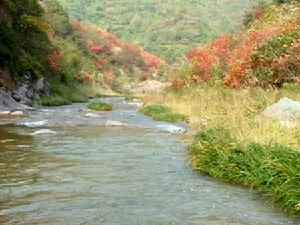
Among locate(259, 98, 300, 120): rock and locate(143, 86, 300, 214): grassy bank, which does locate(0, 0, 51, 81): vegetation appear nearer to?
locate(259, 98, 300, 120): rock

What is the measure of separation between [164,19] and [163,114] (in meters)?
131

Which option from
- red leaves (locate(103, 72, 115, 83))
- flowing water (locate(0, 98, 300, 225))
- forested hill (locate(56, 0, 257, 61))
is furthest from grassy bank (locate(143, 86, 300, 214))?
forested hill (locate(56, 0, 257, 61))

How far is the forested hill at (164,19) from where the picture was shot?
13600cm

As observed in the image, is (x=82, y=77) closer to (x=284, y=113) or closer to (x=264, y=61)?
(x=264, y=61)

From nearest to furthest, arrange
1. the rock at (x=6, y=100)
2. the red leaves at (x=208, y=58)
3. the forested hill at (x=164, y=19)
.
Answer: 1. the rock at (x=6, y=100)
2. the red leaves at (x=208, y=58)
3. the forested hill at (x=164, y=19)

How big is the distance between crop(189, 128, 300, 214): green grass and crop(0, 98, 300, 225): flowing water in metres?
0.25

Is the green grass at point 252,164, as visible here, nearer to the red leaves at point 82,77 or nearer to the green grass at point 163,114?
the green grass at point 163,114

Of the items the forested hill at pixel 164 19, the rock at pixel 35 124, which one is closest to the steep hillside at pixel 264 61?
the rock at pixel 35 124

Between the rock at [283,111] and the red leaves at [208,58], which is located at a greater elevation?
the red leaves at [208,58]

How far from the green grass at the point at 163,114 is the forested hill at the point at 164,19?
332 ft

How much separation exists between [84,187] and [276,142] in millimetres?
3606

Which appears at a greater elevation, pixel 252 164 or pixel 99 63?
pixel 99 63

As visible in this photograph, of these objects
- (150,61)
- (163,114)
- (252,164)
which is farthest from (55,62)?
(150,61)

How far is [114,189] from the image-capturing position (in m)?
8.98
